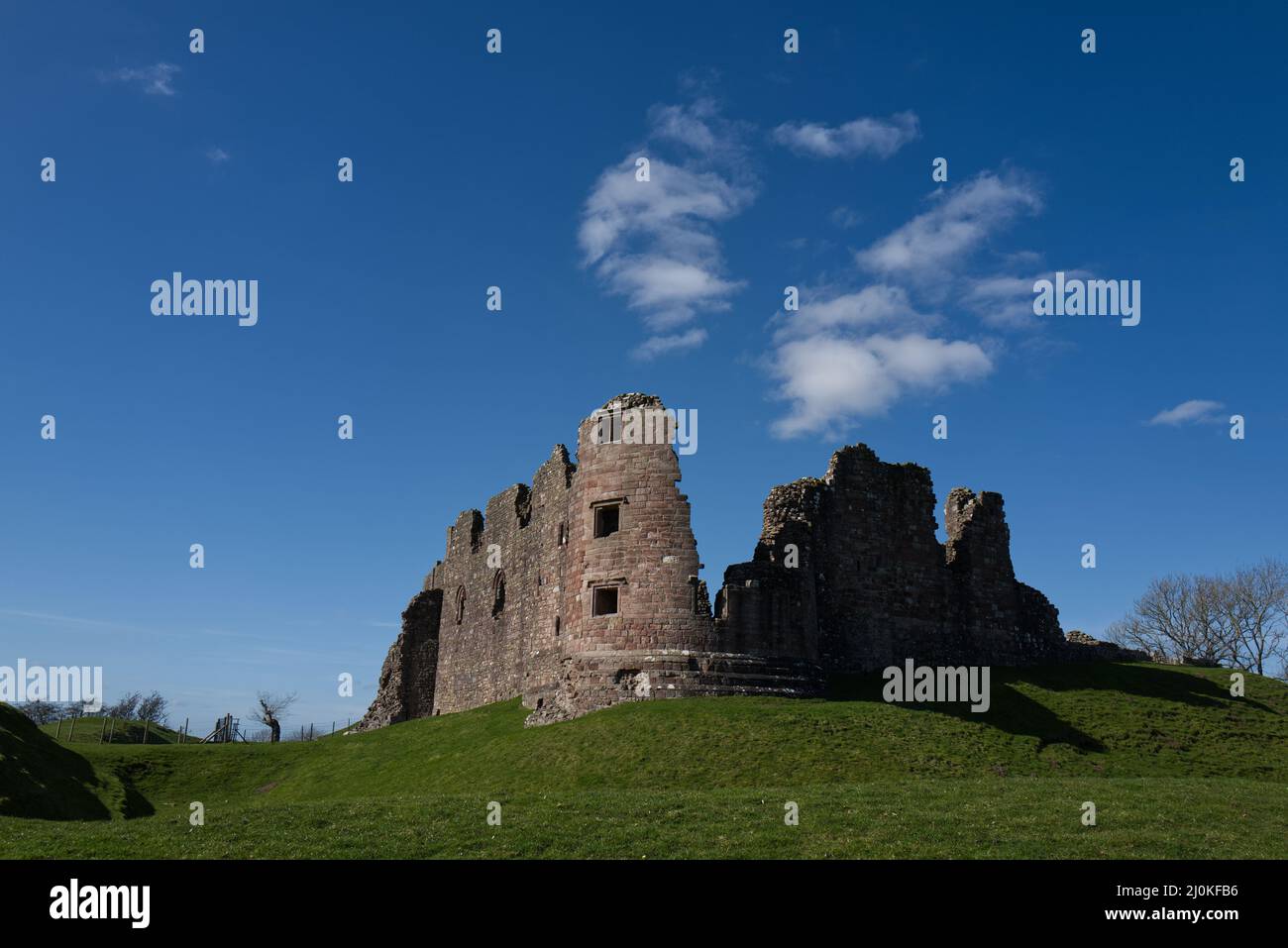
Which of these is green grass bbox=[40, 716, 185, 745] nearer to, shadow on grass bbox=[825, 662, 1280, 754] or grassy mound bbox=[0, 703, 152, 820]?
grassy mound bbox=[0, 703, 152, 820]

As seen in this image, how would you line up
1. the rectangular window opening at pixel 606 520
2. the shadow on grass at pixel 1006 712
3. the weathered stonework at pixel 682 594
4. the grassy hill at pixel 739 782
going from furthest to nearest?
the rectangular window opening at pixel 606 520, the weathered stonework at pixel 682 594, the shadow on grass at pixel 1006 712, the grassy hill at pixel 739 782

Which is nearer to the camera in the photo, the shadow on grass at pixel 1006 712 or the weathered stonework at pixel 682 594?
the shadow on grass at pixel 1006 712

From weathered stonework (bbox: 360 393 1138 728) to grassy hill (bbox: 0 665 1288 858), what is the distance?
2.18m

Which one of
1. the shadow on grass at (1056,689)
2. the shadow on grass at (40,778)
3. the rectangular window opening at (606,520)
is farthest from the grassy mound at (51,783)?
the shadow on grass at (1056,689)

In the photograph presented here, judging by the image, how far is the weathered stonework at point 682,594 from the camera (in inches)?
1145

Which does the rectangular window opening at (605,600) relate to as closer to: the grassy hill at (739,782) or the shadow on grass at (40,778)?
the grassy hill at (739,782)

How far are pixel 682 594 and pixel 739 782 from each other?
27.7 ft

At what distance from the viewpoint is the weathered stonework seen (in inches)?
1145

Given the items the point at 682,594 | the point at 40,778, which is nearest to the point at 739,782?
the point at 682,594

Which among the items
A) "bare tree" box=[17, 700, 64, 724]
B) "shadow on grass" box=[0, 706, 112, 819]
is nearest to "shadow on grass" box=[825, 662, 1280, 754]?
"shadow on grass" box=[0, 706, 112, 819]

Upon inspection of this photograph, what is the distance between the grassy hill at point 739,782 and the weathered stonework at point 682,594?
2.18 m
